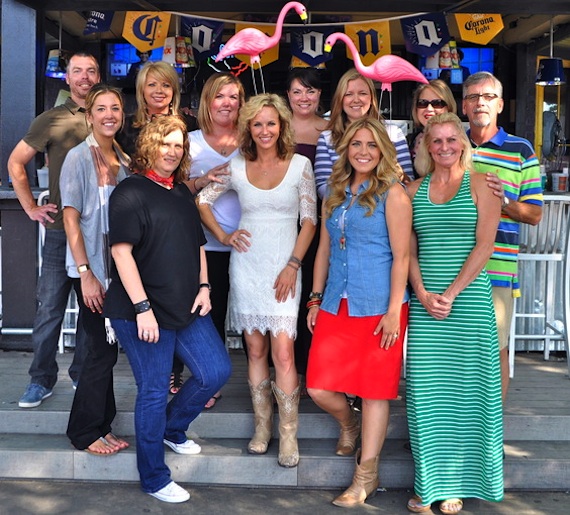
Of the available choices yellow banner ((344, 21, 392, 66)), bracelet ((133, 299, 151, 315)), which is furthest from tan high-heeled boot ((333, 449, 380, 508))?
yellow banner ((344, 21, 392, 66))

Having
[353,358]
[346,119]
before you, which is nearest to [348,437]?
[353,358]

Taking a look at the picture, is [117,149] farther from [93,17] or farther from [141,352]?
[93,17]

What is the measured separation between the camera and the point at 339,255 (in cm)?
322

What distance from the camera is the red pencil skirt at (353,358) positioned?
3170 millimetres

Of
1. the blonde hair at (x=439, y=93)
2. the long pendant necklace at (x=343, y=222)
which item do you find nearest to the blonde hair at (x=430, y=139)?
the long pendant necklace at (x=343, y=222)

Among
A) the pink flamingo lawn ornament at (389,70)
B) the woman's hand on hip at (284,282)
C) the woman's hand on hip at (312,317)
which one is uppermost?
the pink flamingo lawn ornament at (389,70)

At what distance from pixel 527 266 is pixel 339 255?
7.78 feet

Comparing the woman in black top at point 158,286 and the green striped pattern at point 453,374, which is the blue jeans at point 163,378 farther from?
the green striped pattern at point 453,374

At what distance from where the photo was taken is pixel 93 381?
3369 mm

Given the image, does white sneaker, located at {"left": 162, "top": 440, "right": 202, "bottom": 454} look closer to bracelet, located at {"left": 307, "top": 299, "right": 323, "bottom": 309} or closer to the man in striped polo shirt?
bracelet, located at {"left": 307, "top": 299, "right": 323, "bottom": 309}

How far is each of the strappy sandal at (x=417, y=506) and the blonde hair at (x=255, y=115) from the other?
1.63 m

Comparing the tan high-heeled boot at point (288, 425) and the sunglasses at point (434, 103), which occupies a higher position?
the sunglasses at point (434, 103)

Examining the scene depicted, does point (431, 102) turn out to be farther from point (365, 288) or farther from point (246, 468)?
point (246, 468)

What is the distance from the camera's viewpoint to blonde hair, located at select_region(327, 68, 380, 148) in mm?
3531
